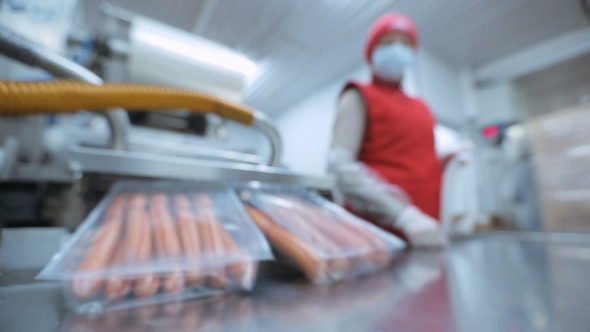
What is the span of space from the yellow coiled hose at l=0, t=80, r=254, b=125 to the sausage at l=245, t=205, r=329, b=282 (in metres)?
0.21

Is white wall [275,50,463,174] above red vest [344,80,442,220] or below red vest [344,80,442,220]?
above

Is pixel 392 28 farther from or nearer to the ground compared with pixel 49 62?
farther from the ground

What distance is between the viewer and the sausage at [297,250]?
0.88 feet

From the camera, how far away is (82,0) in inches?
62.2

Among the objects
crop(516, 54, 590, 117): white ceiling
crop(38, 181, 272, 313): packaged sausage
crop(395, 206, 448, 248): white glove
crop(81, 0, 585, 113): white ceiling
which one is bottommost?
crop(395, 206, 448, 248): white glove

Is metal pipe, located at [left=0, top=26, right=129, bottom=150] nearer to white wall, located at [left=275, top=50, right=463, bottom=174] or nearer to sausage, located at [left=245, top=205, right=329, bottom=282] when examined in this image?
sausage, located at [left=245, top=205, right=329, bottom=282]

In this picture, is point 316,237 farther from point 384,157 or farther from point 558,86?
point 558,86

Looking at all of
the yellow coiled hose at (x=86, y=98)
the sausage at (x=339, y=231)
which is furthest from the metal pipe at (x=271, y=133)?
the sausage at (x=339, y=231)

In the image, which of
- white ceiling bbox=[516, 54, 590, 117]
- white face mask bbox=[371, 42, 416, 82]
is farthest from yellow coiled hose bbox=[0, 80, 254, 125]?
white ceiling bbox=[516, 54, 590, 117]

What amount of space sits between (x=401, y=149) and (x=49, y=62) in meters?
0.87

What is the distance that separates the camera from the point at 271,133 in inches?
21.1

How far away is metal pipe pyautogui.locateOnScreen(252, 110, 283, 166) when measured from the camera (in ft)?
1.63

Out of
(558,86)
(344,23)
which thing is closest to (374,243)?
(344,23)

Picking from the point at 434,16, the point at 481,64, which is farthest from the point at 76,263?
the point at 481,64
